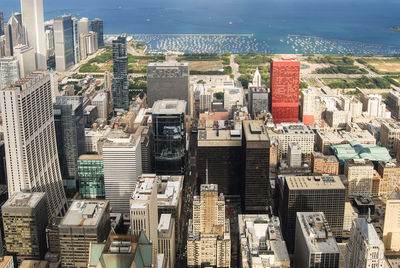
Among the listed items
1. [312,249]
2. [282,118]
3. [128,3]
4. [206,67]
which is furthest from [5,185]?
[128,3]

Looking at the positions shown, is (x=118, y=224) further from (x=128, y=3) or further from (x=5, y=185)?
(x=128, y=3)

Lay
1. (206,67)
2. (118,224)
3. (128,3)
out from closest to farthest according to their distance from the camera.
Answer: (118,224) < (206,67) < (128,3)

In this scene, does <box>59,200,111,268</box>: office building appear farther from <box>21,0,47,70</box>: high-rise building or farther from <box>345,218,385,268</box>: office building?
<box>21,0,47,70</box>: high-rise building

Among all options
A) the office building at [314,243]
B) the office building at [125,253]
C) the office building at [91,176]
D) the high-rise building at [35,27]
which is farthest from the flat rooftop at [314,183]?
the high-rise building at [35,27]

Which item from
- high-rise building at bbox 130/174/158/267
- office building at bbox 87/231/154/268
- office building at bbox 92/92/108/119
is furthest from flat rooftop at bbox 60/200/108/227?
office building at bbox 92/92/108/119

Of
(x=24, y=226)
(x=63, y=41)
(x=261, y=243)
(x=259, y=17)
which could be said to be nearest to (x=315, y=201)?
(x=261, y=243)
